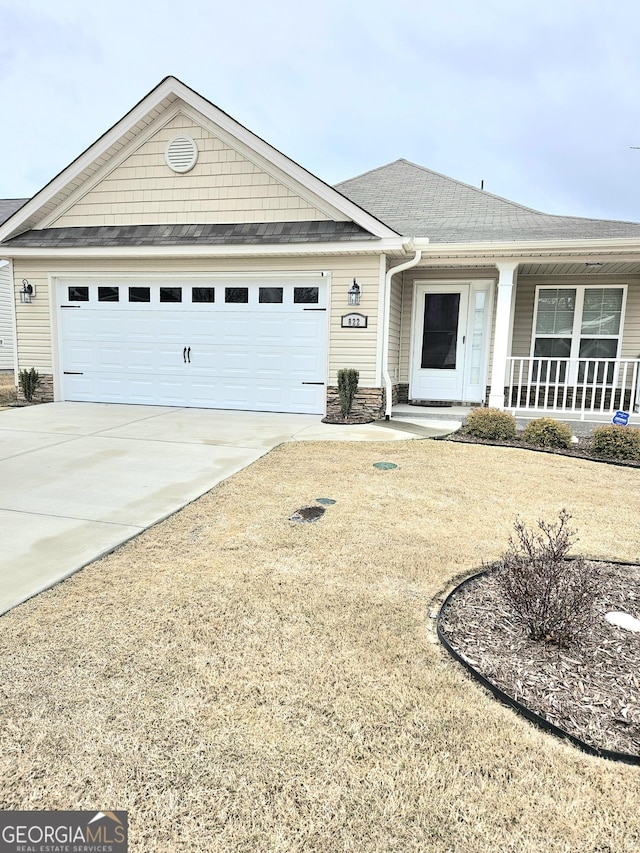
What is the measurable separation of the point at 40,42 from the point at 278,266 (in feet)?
33.8

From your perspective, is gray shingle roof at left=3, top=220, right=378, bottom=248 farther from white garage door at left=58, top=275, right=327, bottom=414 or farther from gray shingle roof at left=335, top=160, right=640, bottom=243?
gray shingle roof at left=335, top=160, right=640, bottom=243

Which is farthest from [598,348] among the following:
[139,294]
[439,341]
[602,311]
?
[139,294]

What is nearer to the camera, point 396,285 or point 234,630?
point 234,630

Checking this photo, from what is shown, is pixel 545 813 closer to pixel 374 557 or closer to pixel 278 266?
pixel 374 557

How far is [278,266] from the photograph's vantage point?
9234mm

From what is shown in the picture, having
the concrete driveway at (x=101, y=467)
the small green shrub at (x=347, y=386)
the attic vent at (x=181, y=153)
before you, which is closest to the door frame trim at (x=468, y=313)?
the small green shrub at (x=347, y=386)

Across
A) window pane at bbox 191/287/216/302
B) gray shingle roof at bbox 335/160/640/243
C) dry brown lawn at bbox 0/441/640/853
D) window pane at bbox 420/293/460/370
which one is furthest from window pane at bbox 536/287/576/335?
dry brown lawn at bbox 0/441/640/853

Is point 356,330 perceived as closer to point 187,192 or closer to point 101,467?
point 187,192

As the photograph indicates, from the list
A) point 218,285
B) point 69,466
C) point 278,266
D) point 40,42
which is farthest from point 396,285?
point 40,42

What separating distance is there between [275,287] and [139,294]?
8.70ft

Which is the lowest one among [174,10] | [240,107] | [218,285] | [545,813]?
[545,813]

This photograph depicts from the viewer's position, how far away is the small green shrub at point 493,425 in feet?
25.2

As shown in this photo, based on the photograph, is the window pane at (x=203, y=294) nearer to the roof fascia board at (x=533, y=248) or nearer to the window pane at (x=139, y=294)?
the window pane at (x=139, y=294)

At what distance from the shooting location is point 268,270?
929 cm
